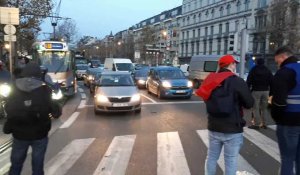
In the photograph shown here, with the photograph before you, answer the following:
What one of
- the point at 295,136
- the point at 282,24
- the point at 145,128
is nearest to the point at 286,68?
the point at 295,136

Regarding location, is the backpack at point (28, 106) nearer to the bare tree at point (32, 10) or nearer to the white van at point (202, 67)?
the white van at point (202, 67)

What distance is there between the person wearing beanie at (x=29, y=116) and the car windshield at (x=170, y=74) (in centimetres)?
1672

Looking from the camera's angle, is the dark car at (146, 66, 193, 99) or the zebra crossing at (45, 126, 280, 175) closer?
the zebra crossing at (45, 126, 280, 175)

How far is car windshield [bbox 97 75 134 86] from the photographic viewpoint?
51.5 feet

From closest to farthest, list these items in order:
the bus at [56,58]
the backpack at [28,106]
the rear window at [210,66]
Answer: the backpack at [28,106]
the bus at [56,58]
the rear window at [210,66]

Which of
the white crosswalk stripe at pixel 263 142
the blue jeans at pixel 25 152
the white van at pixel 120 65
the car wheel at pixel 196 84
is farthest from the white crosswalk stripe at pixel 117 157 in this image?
the white van at pixel 120 65

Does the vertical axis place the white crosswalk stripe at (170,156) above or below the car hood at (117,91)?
below

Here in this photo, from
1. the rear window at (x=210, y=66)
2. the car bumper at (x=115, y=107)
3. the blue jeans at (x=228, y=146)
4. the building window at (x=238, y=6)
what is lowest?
the car bumper at (x=115, y=107)

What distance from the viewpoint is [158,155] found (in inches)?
314

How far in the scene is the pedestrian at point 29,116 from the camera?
4789mm

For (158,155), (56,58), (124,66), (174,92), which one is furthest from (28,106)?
(124,66)

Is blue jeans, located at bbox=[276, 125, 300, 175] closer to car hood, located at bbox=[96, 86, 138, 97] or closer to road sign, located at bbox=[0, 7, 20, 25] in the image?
car hood, located at bbox=[96, 86, 138, 97]

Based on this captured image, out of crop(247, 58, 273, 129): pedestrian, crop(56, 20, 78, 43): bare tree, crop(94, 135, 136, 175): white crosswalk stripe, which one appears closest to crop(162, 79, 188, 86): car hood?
crop(247, 58, 273, 129): pedestrian

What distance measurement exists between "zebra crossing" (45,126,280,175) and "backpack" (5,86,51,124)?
6.89 ft
